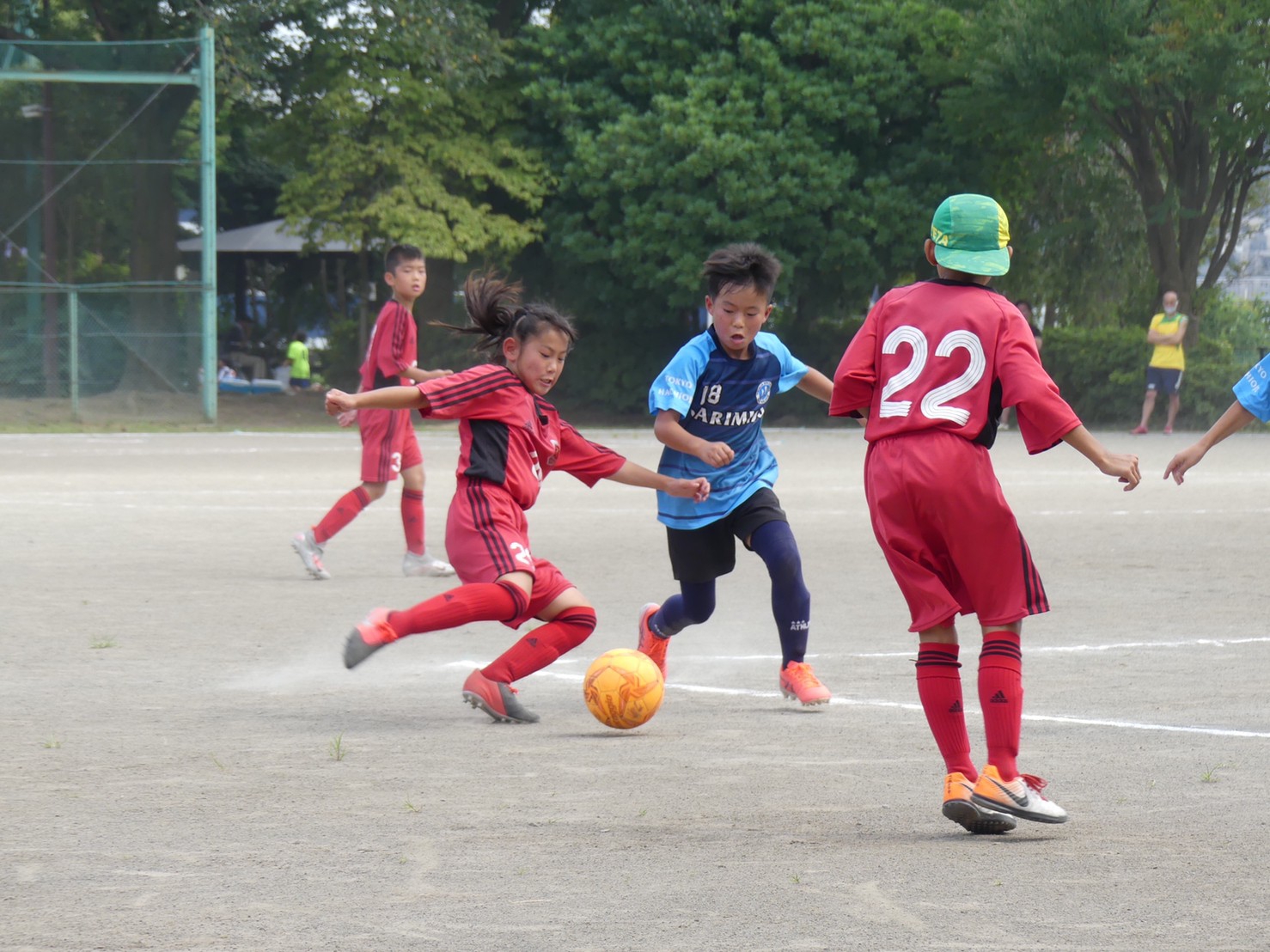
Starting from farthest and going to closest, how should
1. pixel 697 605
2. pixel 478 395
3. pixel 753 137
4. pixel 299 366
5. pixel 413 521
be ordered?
1. pixel 299 366
2. pixel 753 137
3. pixel 413 521
4. pixel 697 605
5. pixel 478 395

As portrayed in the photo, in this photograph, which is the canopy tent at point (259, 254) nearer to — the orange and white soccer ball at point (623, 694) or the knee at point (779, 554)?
the knee at point (779, 554)

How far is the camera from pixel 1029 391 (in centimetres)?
480

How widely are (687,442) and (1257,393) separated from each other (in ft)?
6.53

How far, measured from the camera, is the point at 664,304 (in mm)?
32938

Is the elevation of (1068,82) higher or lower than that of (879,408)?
higher

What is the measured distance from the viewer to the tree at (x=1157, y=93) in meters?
25.9

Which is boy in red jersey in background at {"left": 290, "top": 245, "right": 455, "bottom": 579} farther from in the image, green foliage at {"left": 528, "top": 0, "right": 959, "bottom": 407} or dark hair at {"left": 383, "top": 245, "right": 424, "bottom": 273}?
green foliage at {"left": 528, "top": 0, "right": 959, "bottom": 407}

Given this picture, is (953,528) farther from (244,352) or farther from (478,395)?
(244,352)

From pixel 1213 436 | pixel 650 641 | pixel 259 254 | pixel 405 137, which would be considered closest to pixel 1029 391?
pixel 1213 436

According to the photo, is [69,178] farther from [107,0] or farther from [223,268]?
[223,268]

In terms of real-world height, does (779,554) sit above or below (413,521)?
above

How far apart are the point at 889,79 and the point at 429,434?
411 inches

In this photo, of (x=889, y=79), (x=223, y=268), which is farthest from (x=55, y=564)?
(x=223, y=268)

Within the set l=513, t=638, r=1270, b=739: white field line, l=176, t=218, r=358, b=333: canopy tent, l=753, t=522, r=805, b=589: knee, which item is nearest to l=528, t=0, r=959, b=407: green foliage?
l=176, t=218, r=358, b=333: canopy tent
